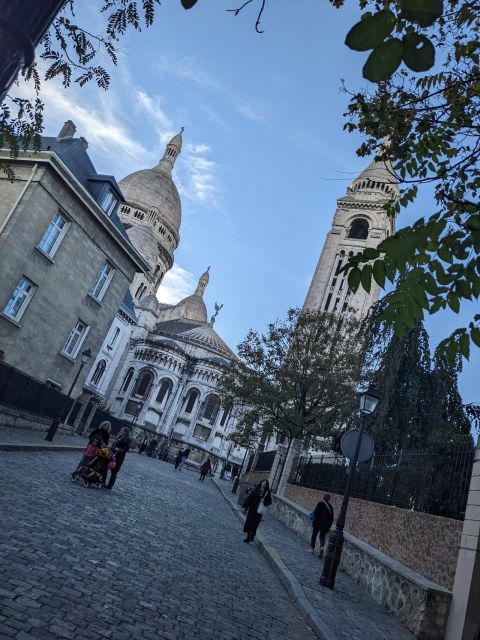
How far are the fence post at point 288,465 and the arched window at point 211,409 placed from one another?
1409 inches

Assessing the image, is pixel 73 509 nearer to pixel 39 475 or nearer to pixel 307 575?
pixel 39 475

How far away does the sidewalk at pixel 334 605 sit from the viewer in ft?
19.4

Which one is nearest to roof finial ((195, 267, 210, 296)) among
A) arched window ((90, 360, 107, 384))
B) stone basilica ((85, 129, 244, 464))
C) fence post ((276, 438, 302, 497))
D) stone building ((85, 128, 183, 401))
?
stone building ((85, 128, 183, 401))

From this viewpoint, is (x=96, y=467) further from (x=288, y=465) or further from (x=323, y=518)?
(x=288, y=465)

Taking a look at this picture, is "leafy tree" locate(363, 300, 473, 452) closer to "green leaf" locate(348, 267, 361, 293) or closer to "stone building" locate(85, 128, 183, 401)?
"green leaf" locate(348, 267, 361, 293)

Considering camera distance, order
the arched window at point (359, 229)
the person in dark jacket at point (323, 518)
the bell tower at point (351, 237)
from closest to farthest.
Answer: the person in dark jacket at point (323, 518)
the bell tower at point (351, 237)
the arched window at point (359, 229)

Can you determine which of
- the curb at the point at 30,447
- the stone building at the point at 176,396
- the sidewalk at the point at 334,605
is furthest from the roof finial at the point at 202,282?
the sidewalk at the point at 334,605

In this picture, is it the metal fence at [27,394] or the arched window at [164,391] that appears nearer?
the metal fence at [27,394]

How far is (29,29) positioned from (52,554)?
513cm

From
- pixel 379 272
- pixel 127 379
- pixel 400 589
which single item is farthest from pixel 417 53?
pixel 127 379

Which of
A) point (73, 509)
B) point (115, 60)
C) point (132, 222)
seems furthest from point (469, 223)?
point (132, 222)

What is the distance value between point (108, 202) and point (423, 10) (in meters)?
24.4

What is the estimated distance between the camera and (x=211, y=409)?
5934cm

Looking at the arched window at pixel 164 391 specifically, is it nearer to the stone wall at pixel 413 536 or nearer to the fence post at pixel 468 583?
the stone wall at pixel 413 536
